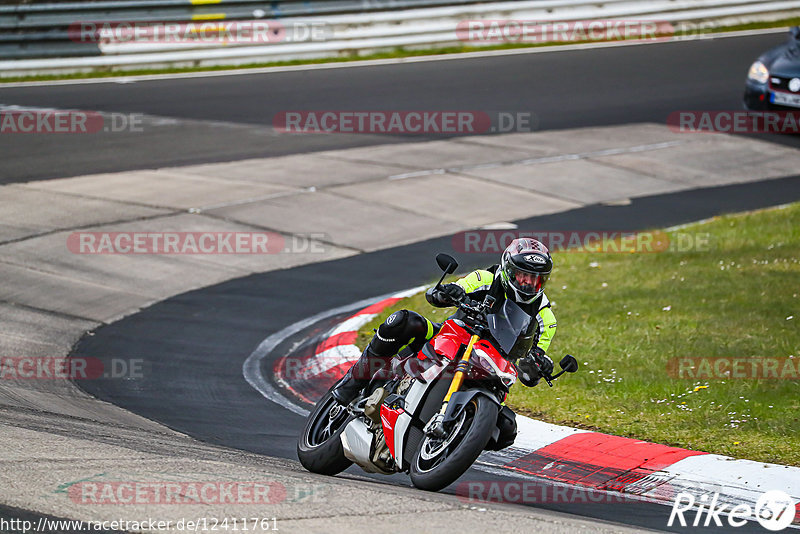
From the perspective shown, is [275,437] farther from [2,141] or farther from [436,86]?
[436,86]

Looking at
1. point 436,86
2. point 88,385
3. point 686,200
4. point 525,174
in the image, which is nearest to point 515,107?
point 436,86

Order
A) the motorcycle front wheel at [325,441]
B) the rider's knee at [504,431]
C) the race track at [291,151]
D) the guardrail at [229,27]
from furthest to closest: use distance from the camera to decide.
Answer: the guardrail at [229,27]
the race track at [291,151]
the motorcycle front wheel at [325,441]
the rider's knee at [504,431]

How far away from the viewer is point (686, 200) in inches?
653

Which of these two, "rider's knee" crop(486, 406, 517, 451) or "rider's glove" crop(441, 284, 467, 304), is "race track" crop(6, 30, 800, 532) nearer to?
"rider's knee" crop(486, 406, 517, 451)

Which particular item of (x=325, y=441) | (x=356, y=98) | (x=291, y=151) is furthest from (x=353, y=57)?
(x=325, y=441)

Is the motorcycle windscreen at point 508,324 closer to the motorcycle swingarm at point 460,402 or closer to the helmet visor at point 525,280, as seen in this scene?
the helmet visor at point 525,280

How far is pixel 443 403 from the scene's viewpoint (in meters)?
6.38

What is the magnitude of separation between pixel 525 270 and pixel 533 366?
576 mm

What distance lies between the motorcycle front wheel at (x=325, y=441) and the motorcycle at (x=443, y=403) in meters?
0.01

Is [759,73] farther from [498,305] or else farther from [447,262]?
[447,262]

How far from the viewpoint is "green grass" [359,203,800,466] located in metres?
8.05

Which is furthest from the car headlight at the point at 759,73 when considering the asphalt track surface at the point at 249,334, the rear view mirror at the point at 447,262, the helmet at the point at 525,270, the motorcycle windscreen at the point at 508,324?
the rear view mirror at the point at 447,262

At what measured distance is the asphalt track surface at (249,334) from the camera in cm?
825

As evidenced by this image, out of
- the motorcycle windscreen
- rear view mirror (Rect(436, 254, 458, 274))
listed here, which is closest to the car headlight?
the motorcycle windscreen
